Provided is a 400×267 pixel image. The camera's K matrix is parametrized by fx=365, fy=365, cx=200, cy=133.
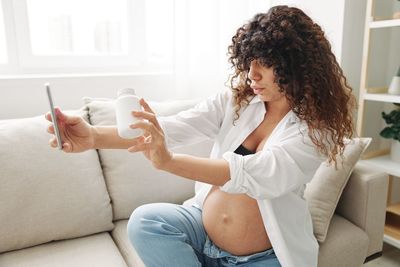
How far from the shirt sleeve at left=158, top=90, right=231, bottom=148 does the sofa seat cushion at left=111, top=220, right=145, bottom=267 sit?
417 mm

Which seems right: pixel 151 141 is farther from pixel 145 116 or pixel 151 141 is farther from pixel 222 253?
pixel 222 253

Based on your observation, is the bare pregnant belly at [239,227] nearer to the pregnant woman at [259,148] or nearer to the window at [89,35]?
the pregnant woman at [259,148]

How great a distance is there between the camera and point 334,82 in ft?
3.51

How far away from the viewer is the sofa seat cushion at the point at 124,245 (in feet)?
4.12

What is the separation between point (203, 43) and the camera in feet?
6.73

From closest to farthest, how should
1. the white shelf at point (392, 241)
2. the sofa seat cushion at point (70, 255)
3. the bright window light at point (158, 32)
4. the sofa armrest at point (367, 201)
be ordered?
the sofa seat cushion at point (70, 255) < the sofa armrest at point (367, 201) < the white shelf at point (392, 241) < the bright window light at point (158, 32)

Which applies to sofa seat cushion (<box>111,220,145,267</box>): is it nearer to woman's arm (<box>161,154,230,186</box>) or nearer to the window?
woman's arm (<box>161,154,230,186</box>)

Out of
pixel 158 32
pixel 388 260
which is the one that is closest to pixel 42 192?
pixel 158 32

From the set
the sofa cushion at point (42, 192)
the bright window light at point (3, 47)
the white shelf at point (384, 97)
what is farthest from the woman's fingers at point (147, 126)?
the bright window light at point (3, 47)

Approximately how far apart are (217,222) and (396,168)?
0.96 meters

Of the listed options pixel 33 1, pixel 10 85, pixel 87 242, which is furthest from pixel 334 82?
pixel 33 1

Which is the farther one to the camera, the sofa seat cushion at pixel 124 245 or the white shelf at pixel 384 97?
the white shelf at pixel 384 97

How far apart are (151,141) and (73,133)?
307 millimetres

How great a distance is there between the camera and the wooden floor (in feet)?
6.00
